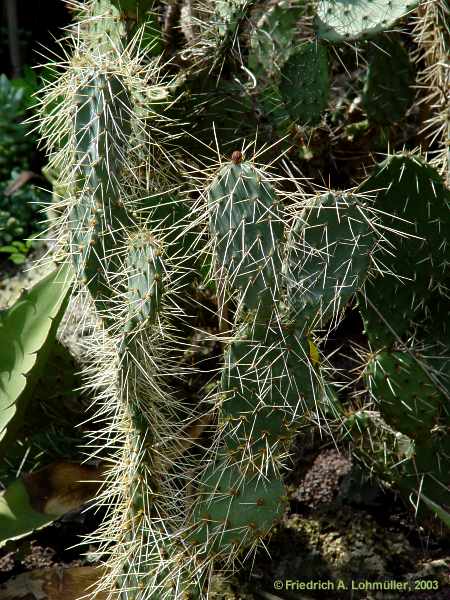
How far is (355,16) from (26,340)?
1255 mm

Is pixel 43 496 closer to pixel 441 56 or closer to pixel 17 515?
pixel 17 515

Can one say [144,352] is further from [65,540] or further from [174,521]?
[65,540]

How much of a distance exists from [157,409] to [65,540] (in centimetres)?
75

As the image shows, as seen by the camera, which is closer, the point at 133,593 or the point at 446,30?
the point at 133,593

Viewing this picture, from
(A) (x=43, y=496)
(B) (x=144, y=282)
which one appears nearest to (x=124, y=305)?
(B) (x=144, y=282)

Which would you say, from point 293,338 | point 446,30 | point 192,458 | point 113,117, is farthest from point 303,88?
point 192,458

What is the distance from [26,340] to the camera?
229cm

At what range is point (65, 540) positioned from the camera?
2.55 m

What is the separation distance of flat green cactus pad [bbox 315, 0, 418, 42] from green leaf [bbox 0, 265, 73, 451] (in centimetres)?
99

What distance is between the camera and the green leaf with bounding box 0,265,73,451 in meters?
2.24

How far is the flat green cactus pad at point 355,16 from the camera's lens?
2330mm

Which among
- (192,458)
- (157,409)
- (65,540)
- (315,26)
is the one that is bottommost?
(65,540)

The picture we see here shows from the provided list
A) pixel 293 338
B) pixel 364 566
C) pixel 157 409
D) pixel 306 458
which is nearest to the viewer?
pixel 293 338

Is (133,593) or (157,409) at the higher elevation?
(157,409)
